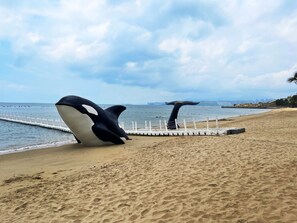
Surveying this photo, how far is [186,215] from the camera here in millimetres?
5332

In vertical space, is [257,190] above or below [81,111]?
below

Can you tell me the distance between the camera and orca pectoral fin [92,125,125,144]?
16734 millimetres

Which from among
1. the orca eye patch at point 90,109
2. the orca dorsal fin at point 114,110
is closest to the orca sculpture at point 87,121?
the orca eye patch at point 90,109

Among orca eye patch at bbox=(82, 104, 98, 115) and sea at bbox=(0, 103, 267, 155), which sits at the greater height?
orca eye patch at bbox=(82, 104, 98, 115)

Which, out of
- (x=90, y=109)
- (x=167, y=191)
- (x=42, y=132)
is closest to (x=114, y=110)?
(x=90, y=109)

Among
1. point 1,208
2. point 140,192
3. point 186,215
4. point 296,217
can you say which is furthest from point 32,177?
point 296,217

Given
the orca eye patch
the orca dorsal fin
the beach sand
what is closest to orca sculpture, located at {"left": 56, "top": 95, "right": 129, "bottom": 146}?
the orca eye patch

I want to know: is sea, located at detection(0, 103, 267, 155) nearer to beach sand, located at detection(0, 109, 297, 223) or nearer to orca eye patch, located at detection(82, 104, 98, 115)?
orca eye patch, located at detection(82, 104, 98, 115)

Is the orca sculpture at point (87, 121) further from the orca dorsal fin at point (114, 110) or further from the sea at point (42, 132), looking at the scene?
the sea at point (42, 132)

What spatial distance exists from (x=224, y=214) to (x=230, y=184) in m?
1.56

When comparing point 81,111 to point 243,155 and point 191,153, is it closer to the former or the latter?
point 191,153

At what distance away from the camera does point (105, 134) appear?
16.8 metres

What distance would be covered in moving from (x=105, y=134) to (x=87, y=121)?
1.17 m

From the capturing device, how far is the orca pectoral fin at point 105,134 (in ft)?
54.9
